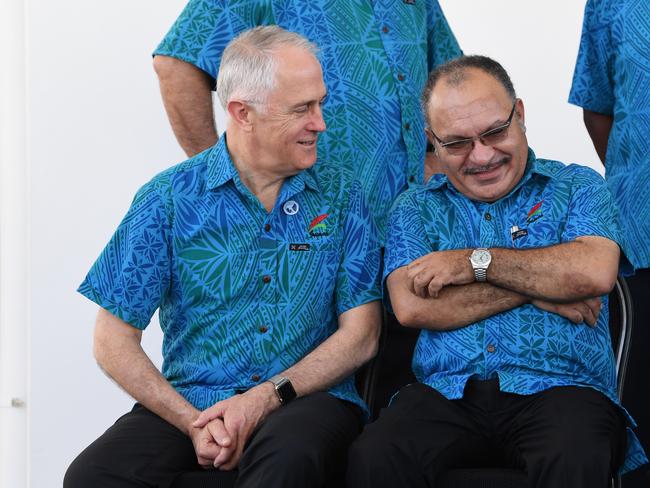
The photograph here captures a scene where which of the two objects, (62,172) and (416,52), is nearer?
(416,52)

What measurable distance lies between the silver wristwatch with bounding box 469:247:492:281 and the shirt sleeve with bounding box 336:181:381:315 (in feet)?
1.00

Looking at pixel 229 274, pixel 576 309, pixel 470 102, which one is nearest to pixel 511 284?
pixel 576 309

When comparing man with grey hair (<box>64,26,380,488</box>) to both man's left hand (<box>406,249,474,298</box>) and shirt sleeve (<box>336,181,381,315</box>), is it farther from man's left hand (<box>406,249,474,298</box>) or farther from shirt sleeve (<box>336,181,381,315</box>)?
man's left hand (<box>406,249,474,298</box>)

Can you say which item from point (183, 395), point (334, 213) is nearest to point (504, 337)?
point (334, 213)

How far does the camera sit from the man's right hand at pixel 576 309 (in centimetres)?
266

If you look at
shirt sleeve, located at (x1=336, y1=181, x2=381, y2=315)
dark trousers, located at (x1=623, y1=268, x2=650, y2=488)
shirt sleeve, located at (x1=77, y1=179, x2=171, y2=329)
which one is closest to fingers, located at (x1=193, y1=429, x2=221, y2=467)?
shirt sleeve, located at (x1=77, y1=179, x2=171, y2=329)

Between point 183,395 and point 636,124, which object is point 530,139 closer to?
point 636,124

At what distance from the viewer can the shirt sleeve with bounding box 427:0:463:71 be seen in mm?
3414

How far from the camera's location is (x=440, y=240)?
9.32 ft

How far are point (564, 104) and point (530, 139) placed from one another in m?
0.19

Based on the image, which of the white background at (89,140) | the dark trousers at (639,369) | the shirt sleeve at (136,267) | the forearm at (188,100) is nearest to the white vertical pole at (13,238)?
the white background at (89,140)

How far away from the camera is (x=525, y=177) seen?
9.27 ft

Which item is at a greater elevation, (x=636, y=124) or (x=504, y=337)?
(x=636, y=124)

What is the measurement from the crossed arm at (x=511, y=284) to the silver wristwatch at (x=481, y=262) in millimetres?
11
